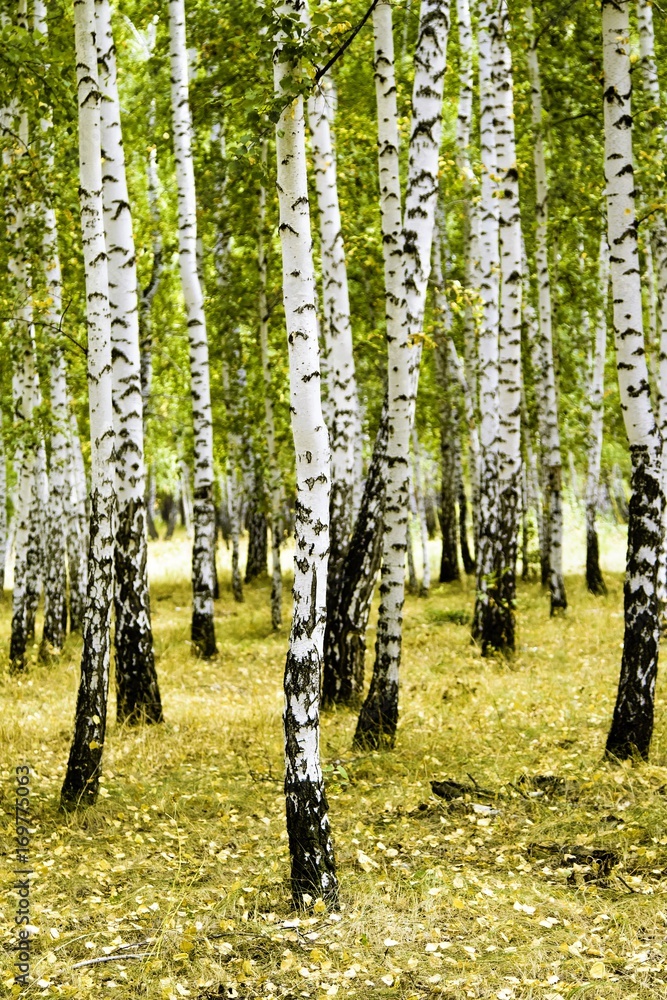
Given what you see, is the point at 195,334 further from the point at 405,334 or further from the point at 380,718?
the point at 380,718

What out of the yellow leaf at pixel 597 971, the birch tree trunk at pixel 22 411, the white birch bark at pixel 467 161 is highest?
the white birch bark at pixel 467 161

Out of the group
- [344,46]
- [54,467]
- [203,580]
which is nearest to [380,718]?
[344,46]

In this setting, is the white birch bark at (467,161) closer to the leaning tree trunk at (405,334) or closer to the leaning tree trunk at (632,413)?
the leaning tree trunk at (405,334)

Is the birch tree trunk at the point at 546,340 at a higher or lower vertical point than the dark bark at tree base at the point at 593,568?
higher

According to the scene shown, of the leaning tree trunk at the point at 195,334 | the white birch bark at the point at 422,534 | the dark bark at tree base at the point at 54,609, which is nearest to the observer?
the leaning tree trunk at the point at 195,334

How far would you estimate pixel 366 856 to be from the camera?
572cm

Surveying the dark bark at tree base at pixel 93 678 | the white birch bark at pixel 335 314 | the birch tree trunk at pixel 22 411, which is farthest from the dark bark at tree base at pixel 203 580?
the dark bark at tree base at pixel 93 678

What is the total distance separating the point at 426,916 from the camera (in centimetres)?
493

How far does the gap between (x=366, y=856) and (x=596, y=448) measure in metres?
13.4

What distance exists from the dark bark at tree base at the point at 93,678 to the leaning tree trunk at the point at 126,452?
187 cm

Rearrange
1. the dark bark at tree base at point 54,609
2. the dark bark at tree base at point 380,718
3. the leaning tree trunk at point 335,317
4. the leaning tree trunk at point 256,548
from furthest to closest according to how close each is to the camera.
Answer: the leaning tree trunk at point 256,548 → the dark bark at tree base at point 54,609 → the leaning tree trunk at point 335,317 → the dark bark at tree base at point 380,718

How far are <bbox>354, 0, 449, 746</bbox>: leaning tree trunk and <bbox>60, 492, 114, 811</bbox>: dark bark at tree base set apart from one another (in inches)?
93.1

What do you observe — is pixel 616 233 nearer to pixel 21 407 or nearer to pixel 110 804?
pixel 110 804

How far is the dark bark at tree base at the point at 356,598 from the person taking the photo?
29.1 feet
